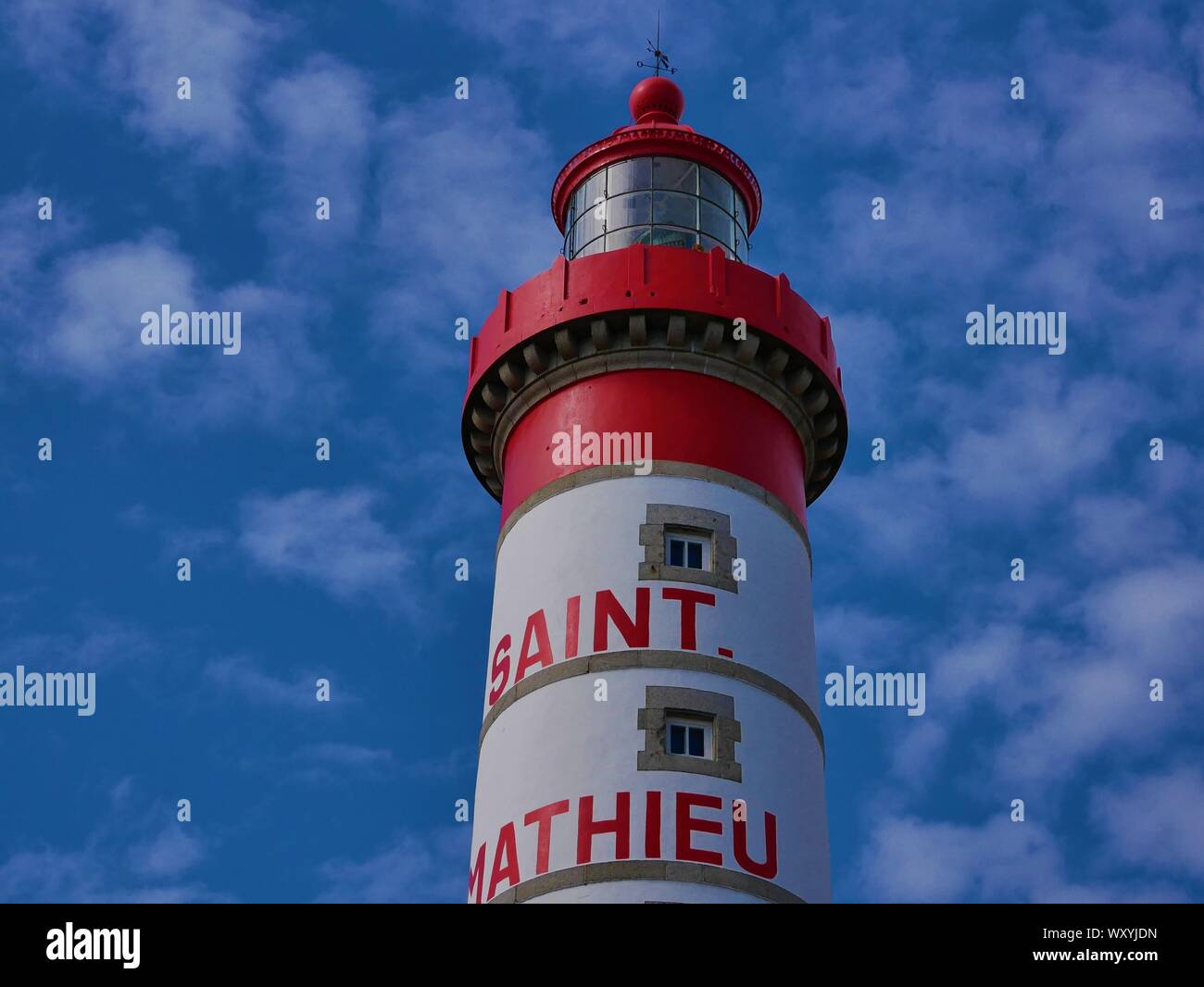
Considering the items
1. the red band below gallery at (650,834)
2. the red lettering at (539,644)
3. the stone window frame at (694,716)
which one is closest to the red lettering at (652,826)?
the red band below gallery at (650,834)

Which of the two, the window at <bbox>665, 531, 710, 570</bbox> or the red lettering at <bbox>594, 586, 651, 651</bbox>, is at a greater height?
the window at <bbox>665, 531, 710, 570</bbox>

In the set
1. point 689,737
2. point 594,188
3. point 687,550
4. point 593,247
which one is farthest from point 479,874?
point 594,188

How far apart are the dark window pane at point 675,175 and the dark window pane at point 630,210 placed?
0.43 m

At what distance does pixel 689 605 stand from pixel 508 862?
5352 millimetres

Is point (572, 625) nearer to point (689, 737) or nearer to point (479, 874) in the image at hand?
point (689, 737)

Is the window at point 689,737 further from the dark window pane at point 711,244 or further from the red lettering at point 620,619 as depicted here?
the dark window pane at point 711,244

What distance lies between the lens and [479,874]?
30312mm

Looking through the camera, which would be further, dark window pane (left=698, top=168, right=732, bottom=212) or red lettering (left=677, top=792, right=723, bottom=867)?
dark window pane (left=698, top=168, right=732, bottom=212)

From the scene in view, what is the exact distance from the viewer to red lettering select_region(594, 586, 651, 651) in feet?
99.7

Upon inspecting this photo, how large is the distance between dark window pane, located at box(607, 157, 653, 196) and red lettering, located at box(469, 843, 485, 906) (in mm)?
14871

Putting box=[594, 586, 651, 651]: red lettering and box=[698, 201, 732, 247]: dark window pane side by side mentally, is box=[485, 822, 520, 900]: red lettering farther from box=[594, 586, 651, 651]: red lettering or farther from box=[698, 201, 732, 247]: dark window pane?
box=[698, 201, 732, 247]: dark window pane

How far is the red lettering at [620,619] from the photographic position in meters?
30.4

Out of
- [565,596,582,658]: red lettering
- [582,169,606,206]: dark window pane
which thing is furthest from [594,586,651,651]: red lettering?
[582,169,606,206]: dark window pane
